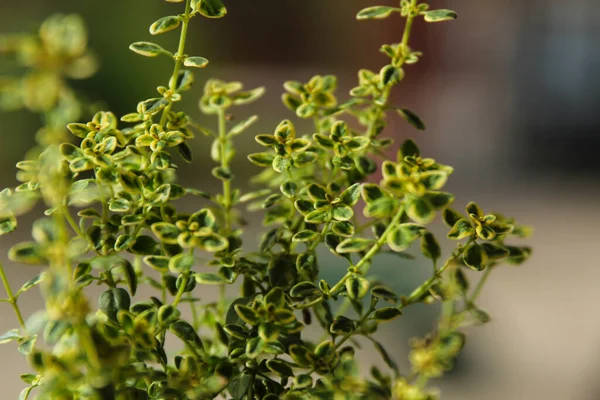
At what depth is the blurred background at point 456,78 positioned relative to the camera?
459 cm

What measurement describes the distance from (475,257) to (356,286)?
0.33 ft

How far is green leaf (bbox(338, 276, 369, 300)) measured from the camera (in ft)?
1.85

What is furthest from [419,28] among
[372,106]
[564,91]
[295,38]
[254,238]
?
[372,106]

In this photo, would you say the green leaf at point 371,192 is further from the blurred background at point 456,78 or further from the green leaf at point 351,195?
the blurred background at point 456,78

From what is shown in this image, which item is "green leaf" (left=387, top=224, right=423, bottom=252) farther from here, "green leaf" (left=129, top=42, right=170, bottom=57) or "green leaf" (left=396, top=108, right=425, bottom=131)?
"green leaf" (left=129, top=42, right=170, bottom=57)

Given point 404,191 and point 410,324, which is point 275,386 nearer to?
point 404,191

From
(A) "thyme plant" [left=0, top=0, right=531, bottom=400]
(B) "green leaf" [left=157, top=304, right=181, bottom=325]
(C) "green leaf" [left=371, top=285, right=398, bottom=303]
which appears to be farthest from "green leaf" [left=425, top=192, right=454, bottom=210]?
(B) "green leaf" [left=157, top=304, right=181, bottom=325]

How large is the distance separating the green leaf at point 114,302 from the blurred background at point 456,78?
381 centimetres

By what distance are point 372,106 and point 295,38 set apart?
4826 mm


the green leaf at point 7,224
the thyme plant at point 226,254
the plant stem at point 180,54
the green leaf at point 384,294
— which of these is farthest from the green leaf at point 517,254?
the green leaf at point 7,224

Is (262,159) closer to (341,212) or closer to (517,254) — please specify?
(341,212)

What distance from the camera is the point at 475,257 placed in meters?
0.57

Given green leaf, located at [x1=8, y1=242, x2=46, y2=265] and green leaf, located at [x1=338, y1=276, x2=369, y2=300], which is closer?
green leaf, located at [x1=8, y1=242, x2=46, y2=265]

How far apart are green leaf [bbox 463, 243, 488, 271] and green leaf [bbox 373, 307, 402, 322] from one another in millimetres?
74
